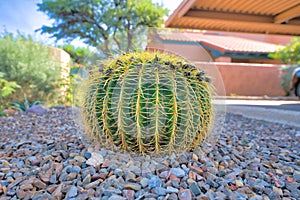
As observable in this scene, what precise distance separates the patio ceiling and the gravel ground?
310 centimetres

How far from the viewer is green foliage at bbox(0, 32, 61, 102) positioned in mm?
4438

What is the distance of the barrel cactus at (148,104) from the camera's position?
128cm

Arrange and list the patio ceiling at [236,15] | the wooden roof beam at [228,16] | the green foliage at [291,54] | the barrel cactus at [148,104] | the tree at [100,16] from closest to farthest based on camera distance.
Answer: the barrel cactus at [148,104] < the patio ceiling at [236,15] < the wooden roof beam at [228,16] < the tree at [100,16] < the green foliage at [291,54]

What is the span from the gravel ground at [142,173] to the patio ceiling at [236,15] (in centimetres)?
310

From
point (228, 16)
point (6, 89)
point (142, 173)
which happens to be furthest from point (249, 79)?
point (142, 173)

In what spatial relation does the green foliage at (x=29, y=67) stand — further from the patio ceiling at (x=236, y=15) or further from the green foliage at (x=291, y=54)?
the green foliage at (x=291, y=54)

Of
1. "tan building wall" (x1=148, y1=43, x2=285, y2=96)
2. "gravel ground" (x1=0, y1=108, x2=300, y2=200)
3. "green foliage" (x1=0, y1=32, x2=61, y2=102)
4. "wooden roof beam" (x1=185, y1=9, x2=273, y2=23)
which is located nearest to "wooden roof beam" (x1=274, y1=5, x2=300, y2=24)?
"wooden roof beam" (x1=185, y1=9, x2=273, y2=23)

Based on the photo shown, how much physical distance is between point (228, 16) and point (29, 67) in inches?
151

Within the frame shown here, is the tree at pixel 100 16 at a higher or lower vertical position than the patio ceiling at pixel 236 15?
higher

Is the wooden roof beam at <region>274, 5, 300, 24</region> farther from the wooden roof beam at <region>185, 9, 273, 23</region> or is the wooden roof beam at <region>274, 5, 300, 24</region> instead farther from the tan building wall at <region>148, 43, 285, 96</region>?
the tan building wall at <region>148, 43, 285, 96</region>

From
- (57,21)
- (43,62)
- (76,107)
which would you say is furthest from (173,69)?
(57,21)

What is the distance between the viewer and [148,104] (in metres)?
1.28

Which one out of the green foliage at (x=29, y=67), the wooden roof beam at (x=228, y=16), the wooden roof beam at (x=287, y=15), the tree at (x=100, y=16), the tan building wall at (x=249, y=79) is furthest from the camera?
the tree at (x=100, y=16)

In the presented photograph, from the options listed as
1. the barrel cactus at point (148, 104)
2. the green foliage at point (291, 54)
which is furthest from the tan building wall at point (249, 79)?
the barrel cactus at point (148, 104)
